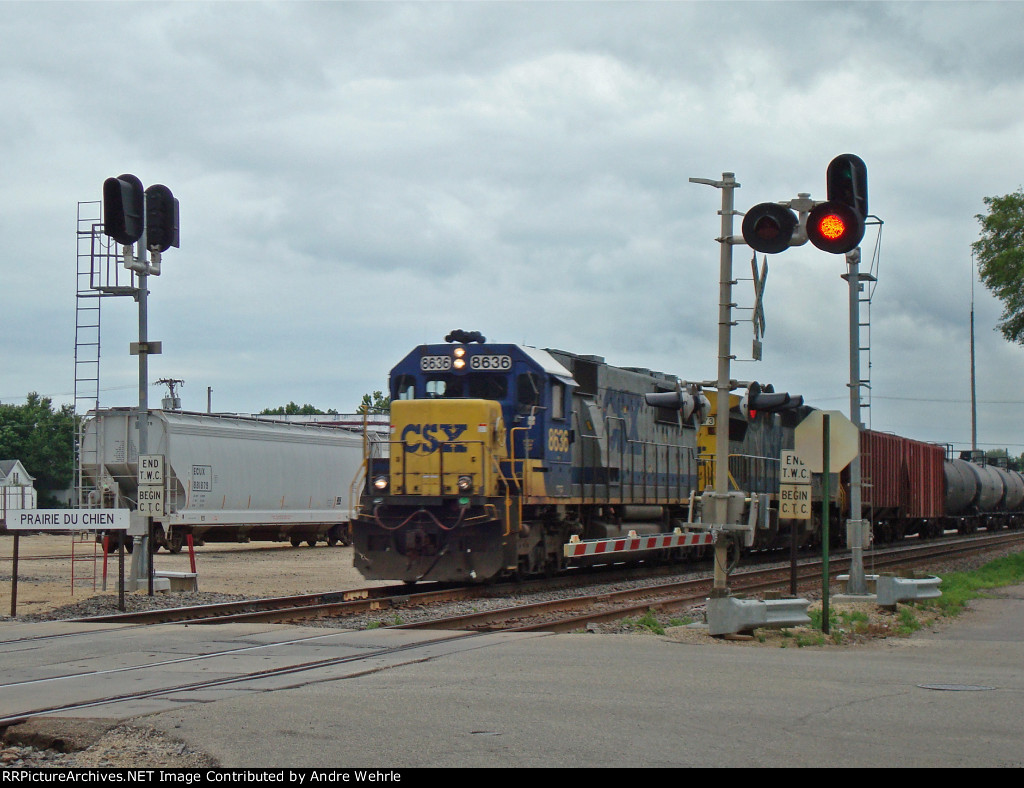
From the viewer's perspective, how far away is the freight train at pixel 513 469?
17.3 metres

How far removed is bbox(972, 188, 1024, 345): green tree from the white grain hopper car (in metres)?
16.4

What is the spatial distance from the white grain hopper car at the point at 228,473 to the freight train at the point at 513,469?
25.1 feet

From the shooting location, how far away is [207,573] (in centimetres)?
2447

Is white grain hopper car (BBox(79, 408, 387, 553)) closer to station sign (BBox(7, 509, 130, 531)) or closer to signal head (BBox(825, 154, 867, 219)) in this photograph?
station sign (BBox(7, 509, 130, 531))

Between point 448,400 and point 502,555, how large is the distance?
2.57m

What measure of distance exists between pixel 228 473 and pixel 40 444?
74.5 m

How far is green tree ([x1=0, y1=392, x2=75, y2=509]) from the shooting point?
323ft

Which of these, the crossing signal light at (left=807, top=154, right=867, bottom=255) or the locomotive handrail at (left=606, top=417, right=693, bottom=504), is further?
the locomotive handrail at (left=606, top=417, right=693, bottom=504)

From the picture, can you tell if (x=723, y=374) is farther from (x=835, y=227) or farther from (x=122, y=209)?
(x=122, y=209)

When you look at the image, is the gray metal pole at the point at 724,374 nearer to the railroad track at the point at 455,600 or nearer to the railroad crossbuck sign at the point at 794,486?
the railroad track at the point at 455,600

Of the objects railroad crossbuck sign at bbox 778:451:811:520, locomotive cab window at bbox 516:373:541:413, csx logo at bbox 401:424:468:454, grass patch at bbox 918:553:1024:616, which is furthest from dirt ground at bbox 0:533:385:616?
grass patch at bbox 918:553:1024:616

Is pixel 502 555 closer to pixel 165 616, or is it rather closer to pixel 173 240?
pixel 165 616

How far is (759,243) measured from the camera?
457 inches
